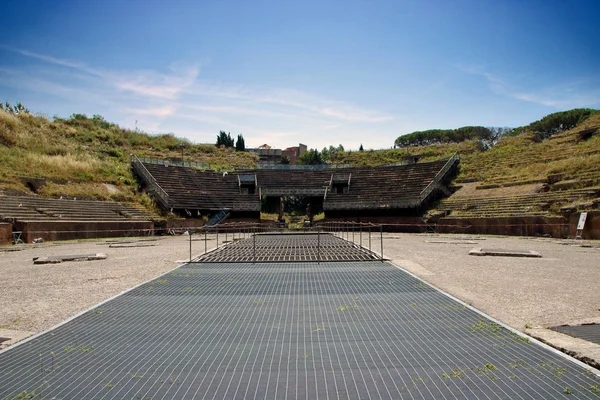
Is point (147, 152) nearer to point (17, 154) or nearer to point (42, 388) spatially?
point (17, 154)

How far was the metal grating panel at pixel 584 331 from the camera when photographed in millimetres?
4562

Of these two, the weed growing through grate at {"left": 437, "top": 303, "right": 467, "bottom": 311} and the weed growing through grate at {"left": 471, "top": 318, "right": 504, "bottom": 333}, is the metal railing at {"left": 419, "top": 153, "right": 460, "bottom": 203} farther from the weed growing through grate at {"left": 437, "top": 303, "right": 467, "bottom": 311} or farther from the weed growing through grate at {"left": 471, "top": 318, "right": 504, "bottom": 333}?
the weed growing through grate at {"left": 471, "top": 318, "right": 504, "bottom": 333}

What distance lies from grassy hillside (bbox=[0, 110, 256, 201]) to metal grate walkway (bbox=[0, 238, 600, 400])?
899 inches

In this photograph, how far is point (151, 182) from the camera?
33656 millimetres

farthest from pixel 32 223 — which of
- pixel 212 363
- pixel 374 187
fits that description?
pixel 374 187

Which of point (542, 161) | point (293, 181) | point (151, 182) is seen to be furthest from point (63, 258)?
point (542, 161)

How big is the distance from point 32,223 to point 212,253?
38.7 feet

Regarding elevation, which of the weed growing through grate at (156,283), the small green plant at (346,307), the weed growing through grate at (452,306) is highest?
the weed growing through grate at (452,306)

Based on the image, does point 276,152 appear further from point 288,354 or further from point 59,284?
point 288,354

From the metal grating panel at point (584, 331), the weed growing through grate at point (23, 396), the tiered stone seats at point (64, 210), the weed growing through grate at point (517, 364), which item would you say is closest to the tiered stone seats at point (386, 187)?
the tiered stone seats at point (64, 210)

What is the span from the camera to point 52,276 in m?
9.62

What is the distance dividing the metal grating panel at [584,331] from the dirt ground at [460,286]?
17 centimetres

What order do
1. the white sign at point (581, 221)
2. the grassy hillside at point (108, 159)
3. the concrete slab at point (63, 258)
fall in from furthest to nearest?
the grassy hillside at point (108, 159) < the white sign at point (581, 221) < the concrete slab at point (63, 258)

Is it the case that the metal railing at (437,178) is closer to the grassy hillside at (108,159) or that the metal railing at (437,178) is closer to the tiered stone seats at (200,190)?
the grassy hillside at (108,159)
